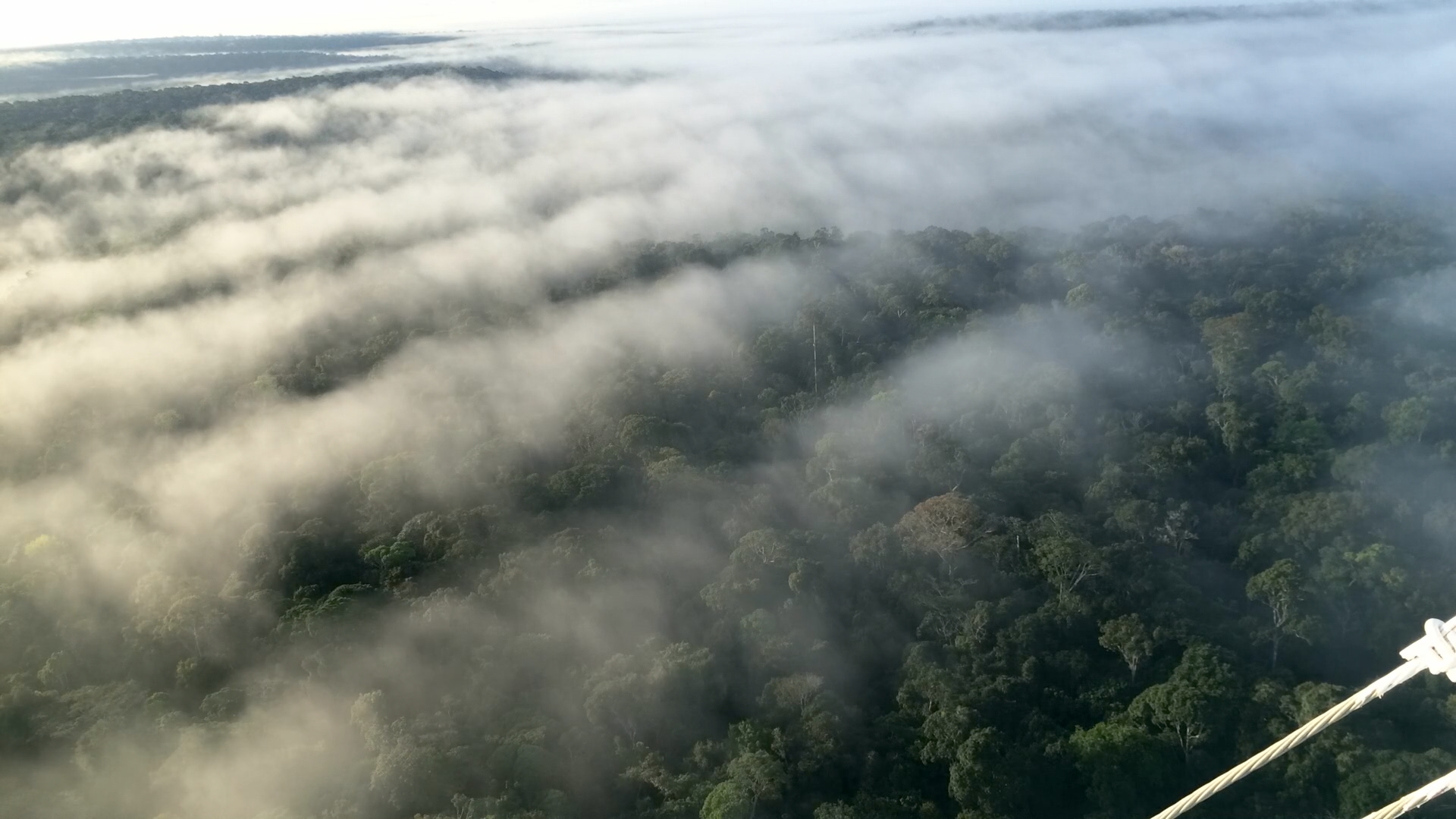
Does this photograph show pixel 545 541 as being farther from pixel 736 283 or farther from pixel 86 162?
pixel 86 162

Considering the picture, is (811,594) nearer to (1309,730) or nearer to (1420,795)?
(1309,730)

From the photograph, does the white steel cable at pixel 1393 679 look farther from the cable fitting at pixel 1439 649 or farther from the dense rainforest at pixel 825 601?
the dense rainforest at pixel 825 601

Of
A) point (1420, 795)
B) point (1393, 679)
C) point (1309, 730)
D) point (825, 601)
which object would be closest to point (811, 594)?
point (825, 601)

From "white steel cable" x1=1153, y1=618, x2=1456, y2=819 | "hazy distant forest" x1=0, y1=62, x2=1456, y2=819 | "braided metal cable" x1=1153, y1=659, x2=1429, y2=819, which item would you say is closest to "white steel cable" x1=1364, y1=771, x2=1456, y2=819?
"white steel cable" x1=1153, y1=618, x2=1456, y2=819

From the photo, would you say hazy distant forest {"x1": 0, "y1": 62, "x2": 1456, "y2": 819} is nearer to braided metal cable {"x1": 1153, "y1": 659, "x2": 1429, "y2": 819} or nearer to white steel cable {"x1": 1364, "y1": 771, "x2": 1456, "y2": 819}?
braided metal cable {"x1": 1153, "y1": 659, "x2": 1429, "y2": 819}

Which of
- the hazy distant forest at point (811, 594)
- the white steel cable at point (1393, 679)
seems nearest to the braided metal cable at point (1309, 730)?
the white steel cable at point (1393, 679)
